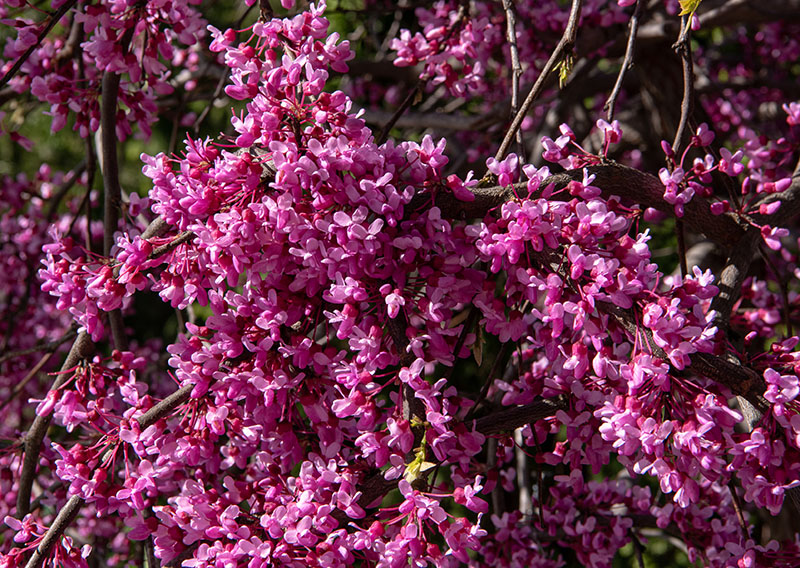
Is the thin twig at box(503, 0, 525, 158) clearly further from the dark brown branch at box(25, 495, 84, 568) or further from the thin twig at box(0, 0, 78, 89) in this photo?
the dark brown branch at box(25, 495, 84, 568)

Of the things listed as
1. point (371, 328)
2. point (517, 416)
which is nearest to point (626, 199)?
point (517, 416)

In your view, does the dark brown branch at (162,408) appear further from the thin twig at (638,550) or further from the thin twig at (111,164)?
the thin twig at (638,550)

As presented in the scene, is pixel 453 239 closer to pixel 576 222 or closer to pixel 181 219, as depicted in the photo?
pixel 576 222

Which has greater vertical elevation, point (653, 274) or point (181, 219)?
point (653, 274)

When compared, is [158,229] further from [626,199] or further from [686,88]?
[686,88]

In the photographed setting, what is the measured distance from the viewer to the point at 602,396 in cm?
144

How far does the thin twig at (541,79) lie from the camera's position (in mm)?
1469

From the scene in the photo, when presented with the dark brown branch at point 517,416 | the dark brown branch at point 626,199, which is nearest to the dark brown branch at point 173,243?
the dark brown branch at point 626,199

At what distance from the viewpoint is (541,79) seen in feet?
5.00

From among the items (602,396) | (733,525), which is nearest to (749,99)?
(733,525)

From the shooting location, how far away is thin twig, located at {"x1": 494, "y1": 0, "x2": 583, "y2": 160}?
147 centimetres

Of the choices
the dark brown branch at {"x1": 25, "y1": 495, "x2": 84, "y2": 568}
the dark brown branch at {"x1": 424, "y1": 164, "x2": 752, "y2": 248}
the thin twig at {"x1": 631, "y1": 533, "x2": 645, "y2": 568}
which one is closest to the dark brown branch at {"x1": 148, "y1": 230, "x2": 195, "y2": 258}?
the dark brown branch at {"x1": 424, "y1": 164, "x2": 752, "y2": 248}

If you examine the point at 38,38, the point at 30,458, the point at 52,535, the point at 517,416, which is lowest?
the point at 30,458

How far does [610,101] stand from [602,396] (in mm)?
632
